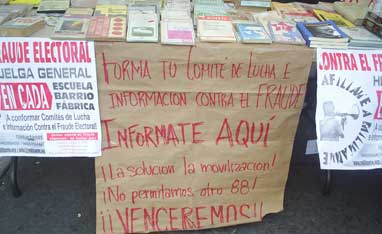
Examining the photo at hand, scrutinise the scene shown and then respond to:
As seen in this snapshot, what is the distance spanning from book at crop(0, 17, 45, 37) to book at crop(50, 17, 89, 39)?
0.30 feet

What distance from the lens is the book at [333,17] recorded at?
204 cm

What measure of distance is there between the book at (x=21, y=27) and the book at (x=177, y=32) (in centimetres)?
54

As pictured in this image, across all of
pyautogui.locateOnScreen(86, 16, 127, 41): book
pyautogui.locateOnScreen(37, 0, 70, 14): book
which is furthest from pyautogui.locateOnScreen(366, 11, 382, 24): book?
pyautogui.locateOnScreen(37, 0, 70, 14): book

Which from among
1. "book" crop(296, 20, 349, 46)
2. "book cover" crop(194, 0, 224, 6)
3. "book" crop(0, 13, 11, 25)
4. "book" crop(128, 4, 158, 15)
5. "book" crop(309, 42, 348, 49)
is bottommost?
"book" crop(309, 42, 348, 49)

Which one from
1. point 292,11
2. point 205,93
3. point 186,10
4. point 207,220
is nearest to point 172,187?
point 207,220

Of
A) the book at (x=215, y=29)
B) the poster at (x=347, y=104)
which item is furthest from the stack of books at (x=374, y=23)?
the book at (x=215, y=29)

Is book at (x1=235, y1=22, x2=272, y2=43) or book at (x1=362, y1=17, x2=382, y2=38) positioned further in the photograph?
book at (x1=362, y1=17, x2=382, y2=38)

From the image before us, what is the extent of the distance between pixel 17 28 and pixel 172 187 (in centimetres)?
99

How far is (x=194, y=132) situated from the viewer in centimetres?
189

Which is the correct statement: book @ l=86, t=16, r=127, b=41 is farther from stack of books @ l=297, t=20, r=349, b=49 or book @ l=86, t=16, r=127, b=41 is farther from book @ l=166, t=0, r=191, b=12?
stack of books @ l=297, t=20, r=349, b=49

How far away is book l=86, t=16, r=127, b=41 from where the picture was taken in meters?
1.69

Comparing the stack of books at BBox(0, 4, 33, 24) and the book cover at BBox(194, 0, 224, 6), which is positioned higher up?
the book cover at BBox(194, 0, 224, 6)

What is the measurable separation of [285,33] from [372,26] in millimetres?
457

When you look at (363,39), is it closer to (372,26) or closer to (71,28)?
(372,26)
